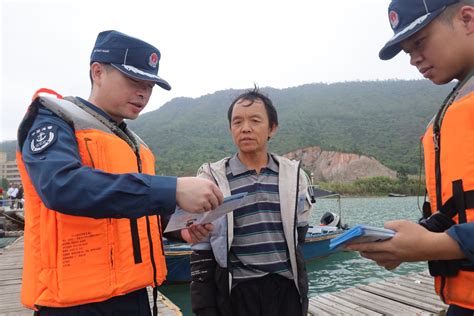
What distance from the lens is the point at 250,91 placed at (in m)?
2.48

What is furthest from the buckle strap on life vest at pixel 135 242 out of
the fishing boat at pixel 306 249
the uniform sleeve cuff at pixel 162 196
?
the fishing boat at pixel 306 249

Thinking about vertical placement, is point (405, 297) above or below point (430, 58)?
below

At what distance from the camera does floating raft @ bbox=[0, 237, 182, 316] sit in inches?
177

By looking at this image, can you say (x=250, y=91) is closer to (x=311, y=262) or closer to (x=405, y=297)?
(x=405, y=297)

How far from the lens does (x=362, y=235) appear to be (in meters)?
1.17

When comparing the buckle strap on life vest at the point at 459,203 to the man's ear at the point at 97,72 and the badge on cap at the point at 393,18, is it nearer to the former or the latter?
the badge on cap at the point at 393,18

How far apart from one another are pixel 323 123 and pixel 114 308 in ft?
269

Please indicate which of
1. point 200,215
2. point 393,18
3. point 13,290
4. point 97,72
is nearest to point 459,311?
point 200,215

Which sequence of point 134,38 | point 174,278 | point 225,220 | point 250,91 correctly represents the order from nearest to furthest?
point 134,38
point 225,220
point 250,91
point 174,278

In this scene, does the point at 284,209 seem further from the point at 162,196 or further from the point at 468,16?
the point at 468,16

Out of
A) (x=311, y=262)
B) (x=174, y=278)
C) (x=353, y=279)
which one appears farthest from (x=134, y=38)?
(x=311, y=262)

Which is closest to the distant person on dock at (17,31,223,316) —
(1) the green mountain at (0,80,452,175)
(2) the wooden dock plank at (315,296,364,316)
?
(2) the wooden dock plank at (315,296,364,316)

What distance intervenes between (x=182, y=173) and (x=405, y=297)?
45.9 meters

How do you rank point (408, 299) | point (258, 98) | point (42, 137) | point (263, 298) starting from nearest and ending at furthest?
point (42, 137) < point (263, 298) < point (258, 98) < point (408, 299)
